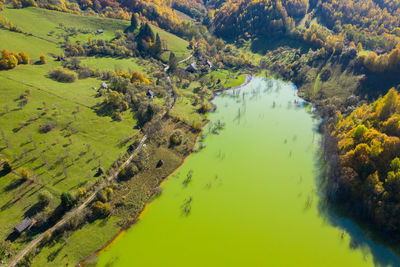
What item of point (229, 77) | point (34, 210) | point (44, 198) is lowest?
point (34, 210)

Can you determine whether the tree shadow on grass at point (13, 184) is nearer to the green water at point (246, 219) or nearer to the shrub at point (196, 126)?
the green water at point (246, 219)

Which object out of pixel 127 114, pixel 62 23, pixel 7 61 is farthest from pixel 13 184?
pixel 62 23

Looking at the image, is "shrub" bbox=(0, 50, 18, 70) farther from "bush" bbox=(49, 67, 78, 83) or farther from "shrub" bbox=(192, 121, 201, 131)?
"shrub" bbox=(192, 121, 201, 131)

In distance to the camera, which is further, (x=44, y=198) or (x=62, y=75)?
(x=62, y=75)

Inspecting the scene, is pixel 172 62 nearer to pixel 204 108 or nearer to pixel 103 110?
pixel 204 108

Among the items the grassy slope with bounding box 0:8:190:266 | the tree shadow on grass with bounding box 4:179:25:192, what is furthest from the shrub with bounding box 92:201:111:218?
the tree shadow on grass with bounding box 4:179:25:192

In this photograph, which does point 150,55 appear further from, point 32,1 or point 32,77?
point 32,1

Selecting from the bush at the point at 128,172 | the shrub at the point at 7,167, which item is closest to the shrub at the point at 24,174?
the shrub at the point at 7,167
